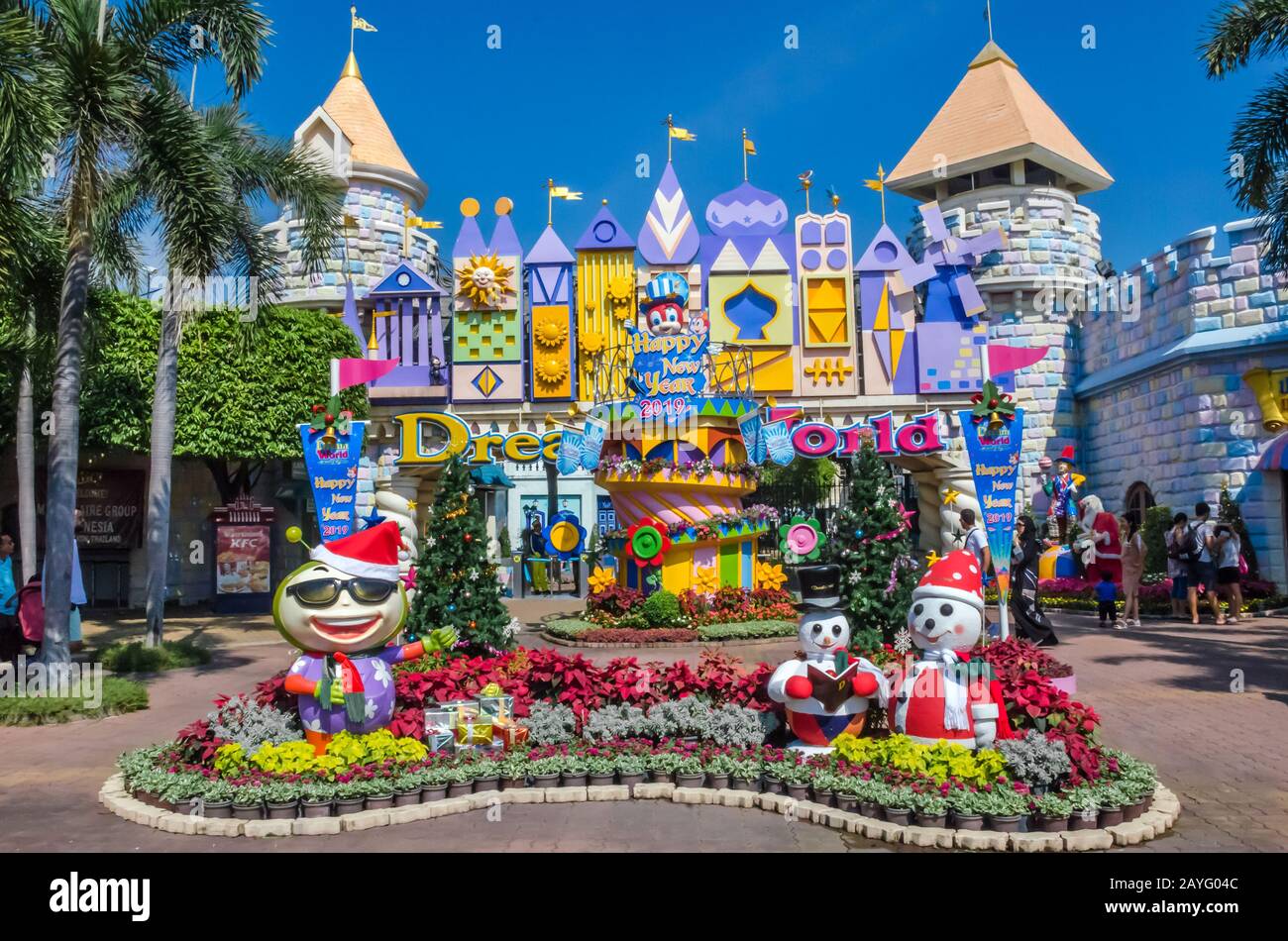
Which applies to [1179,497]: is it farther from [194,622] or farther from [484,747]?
[194,622]

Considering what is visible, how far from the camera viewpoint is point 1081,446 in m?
24.9

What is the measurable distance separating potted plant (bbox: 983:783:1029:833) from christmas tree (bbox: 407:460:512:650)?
6.68 metres

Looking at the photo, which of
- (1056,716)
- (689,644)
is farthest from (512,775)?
(689,644)

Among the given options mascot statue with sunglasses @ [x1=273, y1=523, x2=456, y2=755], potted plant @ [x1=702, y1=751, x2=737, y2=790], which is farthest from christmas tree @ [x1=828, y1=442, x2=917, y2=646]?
mascot statue with sunglasses @ [x1=273, y1=523, x2=456, y2=755]

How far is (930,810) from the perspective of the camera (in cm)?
584

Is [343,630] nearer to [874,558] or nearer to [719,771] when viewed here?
[719,771]

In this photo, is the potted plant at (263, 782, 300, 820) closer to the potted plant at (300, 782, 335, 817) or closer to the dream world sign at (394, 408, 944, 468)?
the potted plant at (300, 782, 335, 817)

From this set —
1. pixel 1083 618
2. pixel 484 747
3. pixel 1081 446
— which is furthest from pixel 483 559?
pixel 1081 446

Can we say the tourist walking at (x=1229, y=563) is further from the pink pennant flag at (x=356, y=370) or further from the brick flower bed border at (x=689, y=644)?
the pink pennant flag at (x=356, y=370)

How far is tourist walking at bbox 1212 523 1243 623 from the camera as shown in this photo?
15.2 m

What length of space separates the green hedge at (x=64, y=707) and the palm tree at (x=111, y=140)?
0.96 meters

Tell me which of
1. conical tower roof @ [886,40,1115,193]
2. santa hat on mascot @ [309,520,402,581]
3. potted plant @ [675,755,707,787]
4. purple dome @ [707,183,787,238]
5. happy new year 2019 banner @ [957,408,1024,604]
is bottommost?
potted plant @ [675,755,707,787]

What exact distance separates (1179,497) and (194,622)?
21271 mm

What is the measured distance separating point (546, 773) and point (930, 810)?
2801 millimetres
